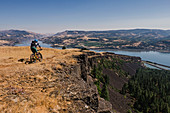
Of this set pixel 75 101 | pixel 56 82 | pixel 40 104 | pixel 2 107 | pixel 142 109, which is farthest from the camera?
pixel 142 109

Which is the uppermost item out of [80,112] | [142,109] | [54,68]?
[54,68]

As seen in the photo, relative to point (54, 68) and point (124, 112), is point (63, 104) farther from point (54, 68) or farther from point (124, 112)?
point (124, 112)

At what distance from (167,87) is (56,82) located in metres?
142

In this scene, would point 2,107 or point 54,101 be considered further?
point 54,101

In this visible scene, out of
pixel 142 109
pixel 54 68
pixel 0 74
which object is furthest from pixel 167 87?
pixel 0 74

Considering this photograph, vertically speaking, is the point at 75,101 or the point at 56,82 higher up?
the point at 56,82

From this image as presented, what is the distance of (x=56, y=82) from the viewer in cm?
1719

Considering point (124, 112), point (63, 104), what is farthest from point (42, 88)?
point (124, 112)

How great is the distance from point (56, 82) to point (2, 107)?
7863mm

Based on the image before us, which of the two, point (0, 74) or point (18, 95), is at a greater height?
point (0, 74)

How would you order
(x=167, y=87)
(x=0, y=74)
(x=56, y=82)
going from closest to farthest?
(x=0, y=74), (x=56, y=82), (x=167, y=87)

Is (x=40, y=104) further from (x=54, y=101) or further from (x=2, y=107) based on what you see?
(x=2, y=107)

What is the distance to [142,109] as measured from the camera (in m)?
80.1

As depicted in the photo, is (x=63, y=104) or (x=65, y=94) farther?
(x=65, y=94)
